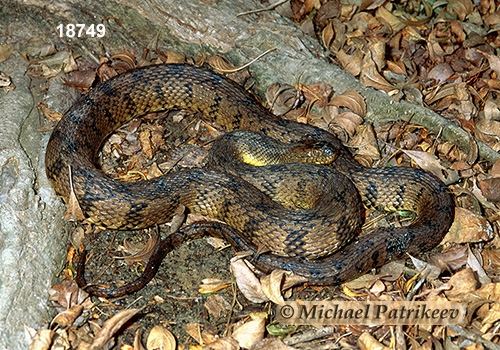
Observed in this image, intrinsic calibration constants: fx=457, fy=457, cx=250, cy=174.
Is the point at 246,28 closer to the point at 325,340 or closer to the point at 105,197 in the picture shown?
the point at 105,197

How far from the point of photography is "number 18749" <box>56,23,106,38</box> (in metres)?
7.61

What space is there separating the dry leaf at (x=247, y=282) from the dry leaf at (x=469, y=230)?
2.61 m

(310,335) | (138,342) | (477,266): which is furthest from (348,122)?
(138,342)

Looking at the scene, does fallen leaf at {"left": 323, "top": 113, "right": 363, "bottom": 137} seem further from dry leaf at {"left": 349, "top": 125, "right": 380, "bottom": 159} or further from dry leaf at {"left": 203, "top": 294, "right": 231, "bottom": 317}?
dry leaf at {"left": 203, "top": 294, "right": 231, "bottom": 317}

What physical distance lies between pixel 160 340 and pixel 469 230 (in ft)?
13.6

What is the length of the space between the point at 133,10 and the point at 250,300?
5318 mm

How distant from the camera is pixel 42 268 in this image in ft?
17.4

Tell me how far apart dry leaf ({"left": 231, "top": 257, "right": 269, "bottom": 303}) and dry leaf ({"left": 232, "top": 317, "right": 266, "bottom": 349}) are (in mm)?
393

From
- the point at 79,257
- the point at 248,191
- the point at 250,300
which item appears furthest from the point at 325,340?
the point at 79,257

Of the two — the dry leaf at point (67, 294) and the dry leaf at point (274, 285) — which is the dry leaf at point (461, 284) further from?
the dry leaf at point (67, 294)

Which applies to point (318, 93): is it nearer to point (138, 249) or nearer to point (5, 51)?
point (138, 249)

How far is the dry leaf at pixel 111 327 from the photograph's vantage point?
191 inches

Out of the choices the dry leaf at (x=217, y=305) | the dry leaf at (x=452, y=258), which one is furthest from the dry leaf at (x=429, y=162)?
the dry leaf at (x=217, y=305)

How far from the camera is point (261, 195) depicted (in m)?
6.25
